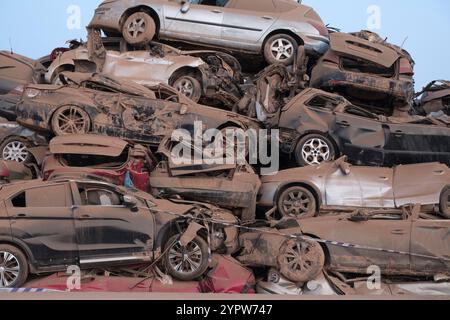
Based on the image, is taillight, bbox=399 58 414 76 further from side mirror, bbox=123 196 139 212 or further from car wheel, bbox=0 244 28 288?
car wheel, bbox=0 244 28 288

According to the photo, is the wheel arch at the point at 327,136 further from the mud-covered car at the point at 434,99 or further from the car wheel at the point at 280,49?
the mud-covered car at the point at 434,99

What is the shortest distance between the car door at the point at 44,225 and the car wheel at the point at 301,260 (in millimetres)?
3222

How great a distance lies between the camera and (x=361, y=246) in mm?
11453

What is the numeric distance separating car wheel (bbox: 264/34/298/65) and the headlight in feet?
21.6

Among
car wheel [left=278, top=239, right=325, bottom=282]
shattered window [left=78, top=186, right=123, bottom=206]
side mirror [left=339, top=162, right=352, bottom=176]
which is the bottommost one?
car wheel [left=278, top=239, right=325, bottom=282]

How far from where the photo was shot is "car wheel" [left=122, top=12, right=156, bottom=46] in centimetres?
1852

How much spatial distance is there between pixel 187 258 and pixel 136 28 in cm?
929

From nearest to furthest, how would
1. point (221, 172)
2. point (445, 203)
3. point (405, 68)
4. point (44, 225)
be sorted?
point (44, 225)
point (445, 203)
point (221, 172)
point (405, 68)

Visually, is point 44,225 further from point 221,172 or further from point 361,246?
point 361,246

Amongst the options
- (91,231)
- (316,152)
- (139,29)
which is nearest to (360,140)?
(316,152)

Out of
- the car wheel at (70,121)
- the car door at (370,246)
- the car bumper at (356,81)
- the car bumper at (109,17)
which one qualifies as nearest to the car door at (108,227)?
the car door at (370,246)

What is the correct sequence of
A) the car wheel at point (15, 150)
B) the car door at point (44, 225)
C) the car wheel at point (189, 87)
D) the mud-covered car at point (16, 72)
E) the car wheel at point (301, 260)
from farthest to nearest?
the mud-covered car at point (16, 72) → the car wheel at point (189, 87) → the car wheel at point (15, 150) → the car wheel at point (301, 260) → the car door at point (44, 225)

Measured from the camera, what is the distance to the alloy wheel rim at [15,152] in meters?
15.4

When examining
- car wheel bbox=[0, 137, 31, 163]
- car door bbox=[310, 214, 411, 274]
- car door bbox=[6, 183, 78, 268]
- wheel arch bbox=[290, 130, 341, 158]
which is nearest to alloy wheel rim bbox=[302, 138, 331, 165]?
wheel arch bbox=[290, 130, 341, 158]
